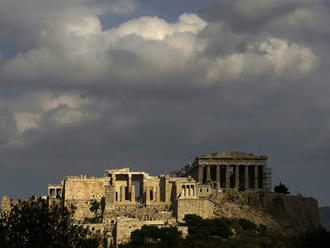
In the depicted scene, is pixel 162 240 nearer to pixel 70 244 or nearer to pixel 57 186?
pixel 70 244

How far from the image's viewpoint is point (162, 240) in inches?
3479

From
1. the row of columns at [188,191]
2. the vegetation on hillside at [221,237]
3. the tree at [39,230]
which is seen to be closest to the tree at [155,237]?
the vegetation on hillside at [221,237]

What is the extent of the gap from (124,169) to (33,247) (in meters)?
46.6

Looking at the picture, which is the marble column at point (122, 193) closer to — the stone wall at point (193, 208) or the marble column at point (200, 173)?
the stone wall at point (193, 208)

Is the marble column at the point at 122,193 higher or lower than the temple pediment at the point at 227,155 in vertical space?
lower

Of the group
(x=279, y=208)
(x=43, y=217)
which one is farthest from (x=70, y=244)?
(x=279, y=208)

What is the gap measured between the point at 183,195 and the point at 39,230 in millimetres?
38518

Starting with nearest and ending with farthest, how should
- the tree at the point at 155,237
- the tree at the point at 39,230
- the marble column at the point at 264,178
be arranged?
the tree at the point at 39,230 < the tree at the point at 155,237 < the marble column at the point at 264,178

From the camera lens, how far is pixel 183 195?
103 metres

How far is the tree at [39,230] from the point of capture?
66.7 m

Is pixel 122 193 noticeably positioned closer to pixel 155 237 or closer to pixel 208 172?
pixel 208 172

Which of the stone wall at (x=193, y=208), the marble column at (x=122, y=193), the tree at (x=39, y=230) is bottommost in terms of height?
the tree at (x=39, y=230)

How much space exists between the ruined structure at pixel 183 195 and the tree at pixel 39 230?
76.1ft

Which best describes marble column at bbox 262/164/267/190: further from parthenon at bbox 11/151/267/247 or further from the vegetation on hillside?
the vegetation on hillside
